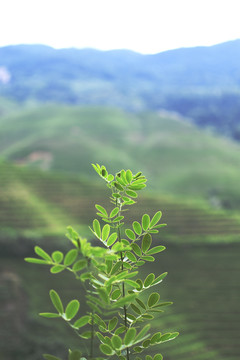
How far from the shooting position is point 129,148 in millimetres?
69562

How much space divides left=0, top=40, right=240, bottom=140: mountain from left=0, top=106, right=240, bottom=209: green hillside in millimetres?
20638

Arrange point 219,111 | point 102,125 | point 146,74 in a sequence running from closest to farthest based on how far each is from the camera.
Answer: point 102,125 → point 219,111 → point 146,74

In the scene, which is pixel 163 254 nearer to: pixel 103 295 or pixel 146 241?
pixel 146 241

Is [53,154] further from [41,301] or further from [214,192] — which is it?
[41,301]

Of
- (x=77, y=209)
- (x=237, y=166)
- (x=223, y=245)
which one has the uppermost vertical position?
(x=237, y=166)

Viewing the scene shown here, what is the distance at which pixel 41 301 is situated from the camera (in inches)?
837

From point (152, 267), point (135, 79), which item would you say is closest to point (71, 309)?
point (152, 267)

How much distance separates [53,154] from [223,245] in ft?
130

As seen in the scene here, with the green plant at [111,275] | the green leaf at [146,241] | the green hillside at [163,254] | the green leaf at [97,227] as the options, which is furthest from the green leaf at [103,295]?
the green hillside at [163,254]

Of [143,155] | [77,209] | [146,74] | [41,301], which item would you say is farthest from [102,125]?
[146,74]

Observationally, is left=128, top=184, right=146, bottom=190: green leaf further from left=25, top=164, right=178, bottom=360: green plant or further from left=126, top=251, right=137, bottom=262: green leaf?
left=126, top=251, right=137, bottom=262: green leaf

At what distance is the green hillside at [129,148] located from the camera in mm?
55875

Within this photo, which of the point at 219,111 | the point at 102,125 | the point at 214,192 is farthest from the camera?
the point at 219,111

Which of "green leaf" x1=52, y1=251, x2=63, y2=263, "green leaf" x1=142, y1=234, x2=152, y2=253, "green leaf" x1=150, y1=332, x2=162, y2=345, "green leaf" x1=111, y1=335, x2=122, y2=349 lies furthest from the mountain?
"green leaf" x1=52, y1=251, x2=63, y2=263
